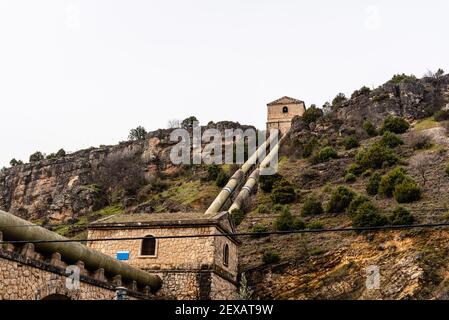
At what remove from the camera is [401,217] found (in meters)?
29.5

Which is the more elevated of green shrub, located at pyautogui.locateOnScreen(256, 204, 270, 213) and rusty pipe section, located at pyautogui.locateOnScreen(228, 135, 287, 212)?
rusty pipe section, located at pyautogui.locateOnScreen(228, 135, 287, 212)

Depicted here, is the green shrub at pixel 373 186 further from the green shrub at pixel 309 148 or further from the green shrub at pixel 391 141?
the green shrub at pixel 309 148

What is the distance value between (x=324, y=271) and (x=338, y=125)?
122ft

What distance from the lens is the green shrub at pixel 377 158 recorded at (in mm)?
43969

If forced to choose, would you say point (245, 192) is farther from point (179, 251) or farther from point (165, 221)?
point (179, 251)

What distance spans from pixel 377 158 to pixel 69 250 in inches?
1311

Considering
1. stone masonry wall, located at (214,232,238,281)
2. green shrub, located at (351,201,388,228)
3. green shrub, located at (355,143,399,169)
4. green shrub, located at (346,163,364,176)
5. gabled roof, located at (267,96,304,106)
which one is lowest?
stone masonry wall, located at (214,232,238,281)

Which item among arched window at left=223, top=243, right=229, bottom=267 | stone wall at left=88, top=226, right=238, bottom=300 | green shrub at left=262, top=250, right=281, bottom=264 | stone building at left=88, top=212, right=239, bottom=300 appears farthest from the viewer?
green shrub at left=262, top=250, right=281, bottom=264

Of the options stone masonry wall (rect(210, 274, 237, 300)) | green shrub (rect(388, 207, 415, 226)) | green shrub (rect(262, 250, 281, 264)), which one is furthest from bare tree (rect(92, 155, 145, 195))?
stone masonry wall (rect(210, 274, 237, 300))

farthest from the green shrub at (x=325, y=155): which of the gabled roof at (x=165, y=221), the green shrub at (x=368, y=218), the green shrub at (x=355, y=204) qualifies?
the gabled roof at (x=165, y=221)

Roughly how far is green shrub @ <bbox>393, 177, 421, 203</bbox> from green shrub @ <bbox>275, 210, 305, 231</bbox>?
6618 millimetres

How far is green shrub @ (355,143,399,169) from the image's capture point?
44.0 metres

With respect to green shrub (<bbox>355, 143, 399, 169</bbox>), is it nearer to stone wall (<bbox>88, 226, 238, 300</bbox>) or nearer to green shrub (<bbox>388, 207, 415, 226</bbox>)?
green shrub (<bbox>388, 207, 415, 226</bbox>)
